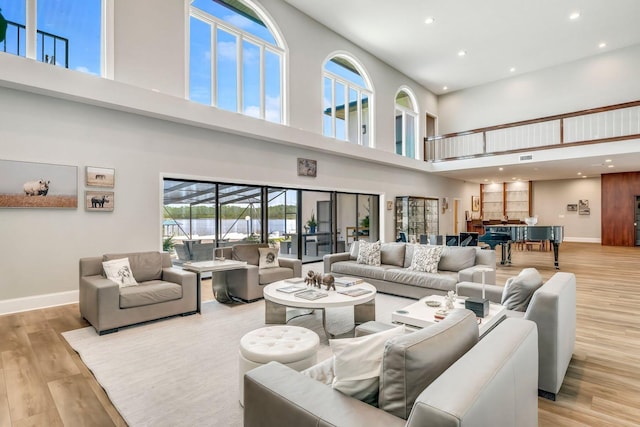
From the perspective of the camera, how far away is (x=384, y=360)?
4.37 feet

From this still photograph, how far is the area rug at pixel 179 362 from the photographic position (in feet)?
7.49

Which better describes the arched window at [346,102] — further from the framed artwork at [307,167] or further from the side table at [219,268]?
the side table at [219,268]

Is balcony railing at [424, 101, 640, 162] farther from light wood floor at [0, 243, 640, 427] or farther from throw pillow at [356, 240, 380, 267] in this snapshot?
throw pillow at [356, 240, 380, 267]

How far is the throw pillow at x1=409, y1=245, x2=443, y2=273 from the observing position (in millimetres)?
5203

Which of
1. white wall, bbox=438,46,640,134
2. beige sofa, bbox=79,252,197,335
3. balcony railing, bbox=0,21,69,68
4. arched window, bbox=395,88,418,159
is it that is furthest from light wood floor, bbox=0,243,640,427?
white wall, bbox=438,46,640,134

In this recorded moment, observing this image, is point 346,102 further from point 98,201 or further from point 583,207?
point 583,207

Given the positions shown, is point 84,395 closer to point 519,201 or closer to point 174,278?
point 174,278

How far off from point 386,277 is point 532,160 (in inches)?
286

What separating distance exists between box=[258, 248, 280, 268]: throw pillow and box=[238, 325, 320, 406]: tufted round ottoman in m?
2.90

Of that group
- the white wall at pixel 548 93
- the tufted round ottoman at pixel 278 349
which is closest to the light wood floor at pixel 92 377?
the tufted round ottoman at pixel 278 349

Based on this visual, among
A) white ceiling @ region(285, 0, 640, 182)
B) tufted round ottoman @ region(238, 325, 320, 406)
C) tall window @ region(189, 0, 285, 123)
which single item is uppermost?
white ceiling @ region(285, 0, 640, 182)

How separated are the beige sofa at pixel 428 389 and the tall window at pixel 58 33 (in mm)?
5528

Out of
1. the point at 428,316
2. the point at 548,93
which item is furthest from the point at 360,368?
the point at 548,93

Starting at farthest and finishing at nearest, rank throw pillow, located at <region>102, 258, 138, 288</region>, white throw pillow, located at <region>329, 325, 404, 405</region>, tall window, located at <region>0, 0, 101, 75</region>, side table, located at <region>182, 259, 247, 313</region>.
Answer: side table, located at <region>182, 259, 247, 313</region>
tall window, located at <region>0, 0, 101, 75</region>
throw pillow, located at <region>102, 258, 138, 288</region>
white throw pillow, located at <region>329, 325, 404, 405</region>
